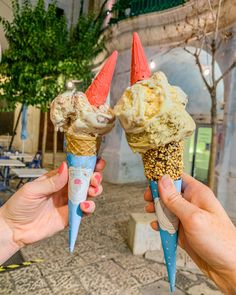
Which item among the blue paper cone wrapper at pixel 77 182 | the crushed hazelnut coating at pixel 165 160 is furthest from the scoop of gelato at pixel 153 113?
the blue paper cone wrapper at pixel 77 182

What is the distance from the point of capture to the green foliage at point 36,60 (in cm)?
951

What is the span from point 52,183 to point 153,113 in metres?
0.91

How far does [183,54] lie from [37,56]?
529 cm

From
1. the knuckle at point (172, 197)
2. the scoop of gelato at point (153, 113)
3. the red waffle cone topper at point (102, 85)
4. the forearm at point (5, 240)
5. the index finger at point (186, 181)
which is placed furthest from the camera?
the forearm at point (5, 240)

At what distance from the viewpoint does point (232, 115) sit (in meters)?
7.70

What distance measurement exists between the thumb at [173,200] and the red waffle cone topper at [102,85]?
63cm

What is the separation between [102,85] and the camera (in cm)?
171

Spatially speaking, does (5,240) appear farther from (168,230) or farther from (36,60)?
(36,60)

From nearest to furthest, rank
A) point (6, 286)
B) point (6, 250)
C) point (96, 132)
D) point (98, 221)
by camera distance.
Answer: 1. point (96, 132)
2. point (6, 250)
3. point (6, 286)
4. point (98, 221)

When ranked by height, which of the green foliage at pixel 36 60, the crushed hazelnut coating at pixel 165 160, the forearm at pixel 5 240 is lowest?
the forearm at pixel 5 240

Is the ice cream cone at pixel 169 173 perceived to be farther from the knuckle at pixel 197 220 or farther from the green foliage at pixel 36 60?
the green foliage at pixel 36 60

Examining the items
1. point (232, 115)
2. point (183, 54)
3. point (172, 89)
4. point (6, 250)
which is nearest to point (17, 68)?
point (183, 54)

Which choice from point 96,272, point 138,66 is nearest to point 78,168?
point 138,66

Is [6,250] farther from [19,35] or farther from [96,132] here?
[19,35]
